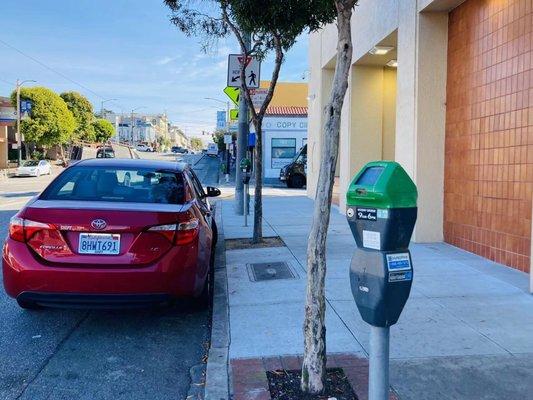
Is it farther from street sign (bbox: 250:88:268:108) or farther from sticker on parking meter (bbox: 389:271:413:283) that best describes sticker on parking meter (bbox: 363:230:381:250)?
street sign (bbox: 250:88:268:108)

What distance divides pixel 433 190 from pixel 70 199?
572 cm

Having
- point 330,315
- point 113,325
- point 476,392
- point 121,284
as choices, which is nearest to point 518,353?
point 476,392

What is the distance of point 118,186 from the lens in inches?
205

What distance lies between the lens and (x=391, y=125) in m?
12.4

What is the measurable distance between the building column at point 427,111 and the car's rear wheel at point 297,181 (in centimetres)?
1566

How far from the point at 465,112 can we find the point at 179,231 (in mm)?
5113

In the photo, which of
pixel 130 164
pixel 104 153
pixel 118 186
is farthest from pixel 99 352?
pixel 104 153

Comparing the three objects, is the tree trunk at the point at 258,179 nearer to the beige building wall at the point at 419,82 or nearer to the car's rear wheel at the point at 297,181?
the beige building wall at the point at 419,82

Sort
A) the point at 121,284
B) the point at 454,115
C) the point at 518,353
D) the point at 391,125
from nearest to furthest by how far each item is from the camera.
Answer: the point at 518,353
the point at 121,284
the point at 454,115
the point at 391,125

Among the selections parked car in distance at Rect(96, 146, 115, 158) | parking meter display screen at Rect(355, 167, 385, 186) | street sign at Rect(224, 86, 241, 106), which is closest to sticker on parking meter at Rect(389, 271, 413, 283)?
parking meter display screen at Rect(355, 167, 385, 186)

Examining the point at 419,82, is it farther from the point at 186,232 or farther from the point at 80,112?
the point at 80,112

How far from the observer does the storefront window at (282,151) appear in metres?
31.8

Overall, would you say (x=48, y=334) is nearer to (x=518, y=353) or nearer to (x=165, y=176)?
(x=165, y=176)

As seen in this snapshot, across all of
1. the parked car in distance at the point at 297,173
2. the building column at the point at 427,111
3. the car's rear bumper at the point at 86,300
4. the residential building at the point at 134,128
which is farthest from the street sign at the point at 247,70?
the residential building at the point at 134,128
